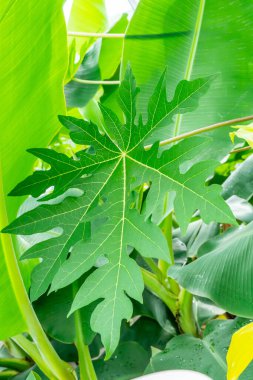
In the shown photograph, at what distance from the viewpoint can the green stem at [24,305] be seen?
1.94 ft

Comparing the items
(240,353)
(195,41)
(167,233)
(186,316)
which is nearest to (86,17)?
(195,41)

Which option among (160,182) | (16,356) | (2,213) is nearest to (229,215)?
(160,182)

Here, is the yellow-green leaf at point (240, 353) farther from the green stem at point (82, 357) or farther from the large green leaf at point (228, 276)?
the green stem at point (82, 357)

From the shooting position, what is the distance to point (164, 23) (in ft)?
2.33

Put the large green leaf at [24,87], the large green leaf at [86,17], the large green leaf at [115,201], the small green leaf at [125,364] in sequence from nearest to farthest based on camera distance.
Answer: the large green leaf at [115,201], the large green leaf at [24,87], the small green leaf at [125,364], the large green leaf at [86,17]

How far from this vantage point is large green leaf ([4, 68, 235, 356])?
471 millimetres

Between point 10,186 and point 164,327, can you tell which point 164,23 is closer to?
point 10,186

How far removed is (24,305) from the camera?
0.60 m

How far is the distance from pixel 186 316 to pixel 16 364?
0.95ft

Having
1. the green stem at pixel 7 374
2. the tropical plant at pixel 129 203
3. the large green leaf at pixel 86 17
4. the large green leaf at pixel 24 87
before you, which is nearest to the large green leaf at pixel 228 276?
the tropical plant at pixel 129 203

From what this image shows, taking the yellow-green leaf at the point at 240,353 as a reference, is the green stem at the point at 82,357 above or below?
below

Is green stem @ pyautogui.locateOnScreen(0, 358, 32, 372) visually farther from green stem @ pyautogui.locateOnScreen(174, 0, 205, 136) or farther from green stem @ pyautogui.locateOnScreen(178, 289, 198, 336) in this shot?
green stem @ pyautogui.locateOnScreen(174, 0, 205, 136)

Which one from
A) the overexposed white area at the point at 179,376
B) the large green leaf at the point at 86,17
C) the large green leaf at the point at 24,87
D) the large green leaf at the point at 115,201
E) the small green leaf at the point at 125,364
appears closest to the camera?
the overexposed white area at the point at 179,376

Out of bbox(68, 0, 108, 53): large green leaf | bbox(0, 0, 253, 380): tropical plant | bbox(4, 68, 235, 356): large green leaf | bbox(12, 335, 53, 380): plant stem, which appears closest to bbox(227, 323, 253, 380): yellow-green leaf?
bbox(0, 0, 253, 380): tropical plant
